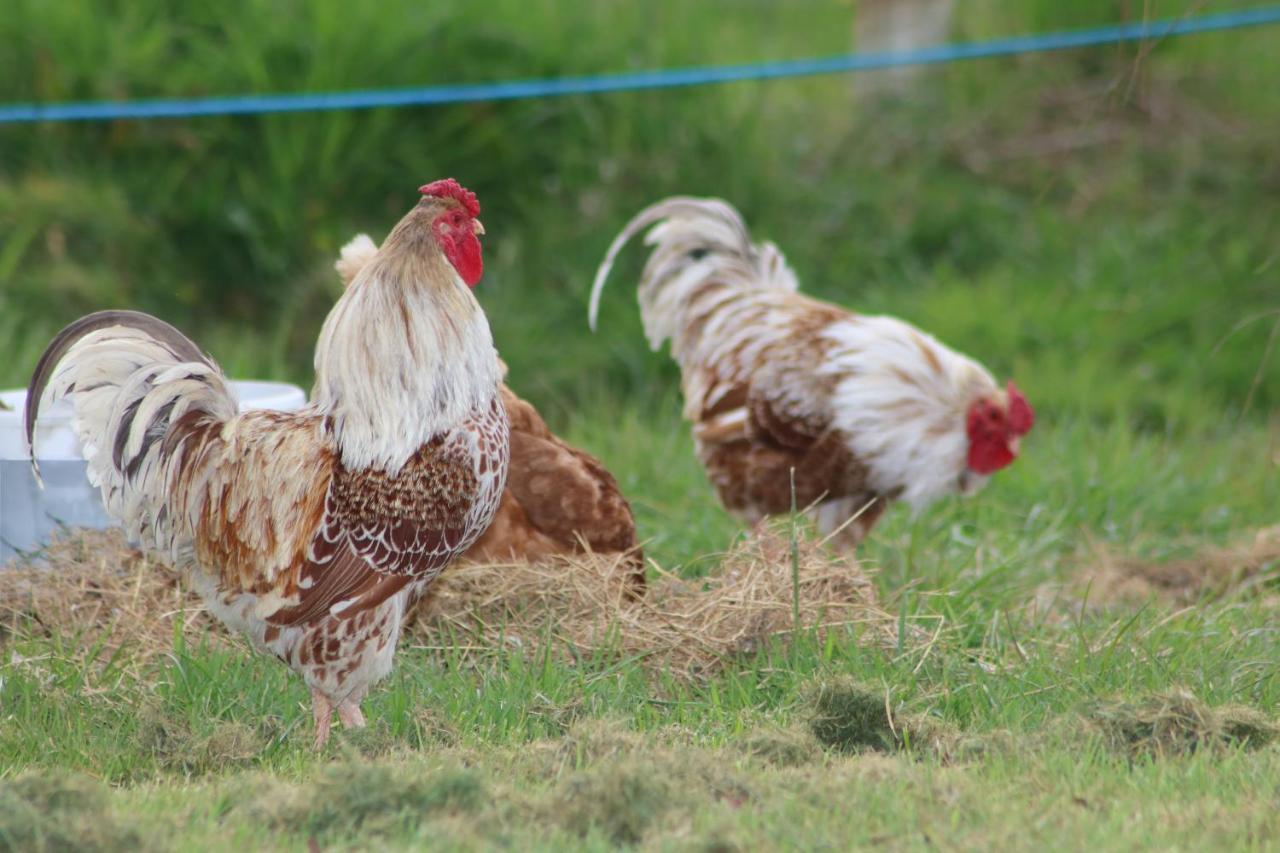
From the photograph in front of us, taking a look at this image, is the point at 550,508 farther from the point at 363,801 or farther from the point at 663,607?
the point at 363,801

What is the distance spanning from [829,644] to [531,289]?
4.17m

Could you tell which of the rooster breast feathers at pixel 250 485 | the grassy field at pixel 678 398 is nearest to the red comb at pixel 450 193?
the rooster breast feathers at pixel 250 485

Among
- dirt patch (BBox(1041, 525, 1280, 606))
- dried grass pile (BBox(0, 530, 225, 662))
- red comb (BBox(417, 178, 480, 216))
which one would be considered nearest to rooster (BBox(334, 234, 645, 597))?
red comb (BBox(417, 178, 480, 216))

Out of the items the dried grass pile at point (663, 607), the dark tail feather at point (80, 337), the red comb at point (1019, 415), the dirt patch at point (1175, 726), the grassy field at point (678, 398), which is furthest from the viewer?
the red comb at point (1019, 415)

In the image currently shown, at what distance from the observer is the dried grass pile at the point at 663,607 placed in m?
4.06

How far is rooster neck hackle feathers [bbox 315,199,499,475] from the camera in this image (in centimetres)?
351

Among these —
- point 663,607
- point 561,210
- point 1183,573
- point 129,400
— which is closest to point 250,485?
point 129,400

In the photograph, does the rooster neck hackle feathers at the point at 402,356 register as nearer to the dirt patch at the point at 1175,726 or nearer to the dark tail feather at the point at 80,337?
the dark tail feather at the point at 80,337

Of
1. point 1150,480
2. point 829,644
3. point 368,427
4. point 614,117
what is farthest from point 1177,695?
point 614,117

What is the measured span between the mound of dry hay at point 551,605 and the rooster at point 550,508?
9cm

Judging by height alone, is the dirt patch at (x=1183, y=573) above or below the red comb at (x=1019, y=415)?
below

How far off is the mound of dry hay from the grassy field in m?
0.08

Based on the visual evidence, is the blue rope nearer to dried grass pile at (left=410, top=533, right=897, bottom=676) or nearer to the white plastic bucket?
the white plastic bucket

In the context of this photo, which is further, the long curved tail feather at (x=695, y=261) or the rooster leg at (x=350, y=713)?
the long curved tail feather at (x=695, y=261)
